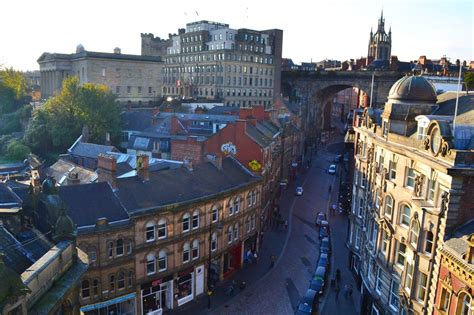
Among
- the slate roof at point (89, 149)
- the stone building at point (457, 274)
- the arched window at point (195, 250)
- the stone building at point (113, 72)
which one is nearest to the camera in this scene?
the stone building at point (457, 274)

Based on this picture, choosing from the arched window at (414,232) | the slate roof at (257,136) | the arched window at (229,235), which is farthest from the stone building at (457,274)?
the slate roof at (257,136)

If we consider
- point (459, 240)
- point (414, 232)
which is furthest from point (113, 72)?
point (459, 240)

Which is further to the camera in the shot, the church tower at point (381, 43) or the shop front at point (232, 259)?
the church tower at point (381, 43)

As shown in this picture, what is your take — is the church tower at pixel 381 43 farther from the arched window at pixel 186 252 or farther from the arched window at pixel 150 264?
the arched window at pixel 150 264

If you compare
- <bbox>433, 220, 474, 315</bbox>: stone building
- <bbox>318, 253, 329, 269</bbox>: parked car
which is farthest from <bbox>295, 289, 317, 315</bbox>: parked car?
<bbox>433, 220, 474, 315</bbox>: stone building

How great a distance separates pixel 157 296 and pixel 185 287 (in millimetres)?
2417

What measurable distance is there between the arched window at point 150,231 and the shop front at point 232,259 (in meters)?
8.85

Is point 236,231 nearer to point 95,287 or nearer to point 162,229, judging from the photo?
point 162,229

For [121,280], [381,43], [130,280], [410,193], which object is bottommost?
[130,280]

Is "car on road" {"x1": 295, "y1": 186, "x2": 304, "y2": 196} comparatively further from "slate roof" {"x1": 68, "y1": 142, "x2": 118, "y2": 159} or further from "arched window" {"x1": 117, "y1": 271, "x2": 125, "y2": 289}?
"arched window" {"x1": 117, "y1": 271, "x2": 125, "y2": 289}

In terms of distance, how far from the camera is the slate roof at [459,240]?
18641 millimetres

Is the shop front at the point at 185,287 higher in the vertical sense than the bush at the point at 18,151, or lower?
lower

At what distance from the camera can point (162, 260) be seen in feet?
98.6

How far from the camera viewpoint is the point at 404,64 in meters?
97.3
